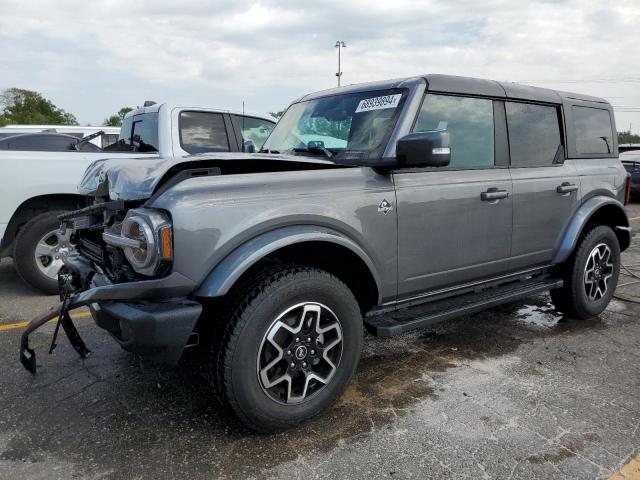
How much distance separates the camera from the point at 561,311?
4.51 m

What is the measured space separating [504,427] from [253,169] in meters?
1.93

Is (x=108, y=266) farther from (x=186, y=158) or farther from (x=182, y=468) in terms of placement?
(x=182, y=468)

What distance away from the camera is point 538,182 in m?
3.89

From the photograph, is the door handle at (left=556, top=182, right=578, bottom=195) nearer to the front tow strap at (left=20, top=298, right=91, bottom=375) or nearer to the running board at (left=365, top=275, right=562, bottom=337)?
the running board at (left=365, top=275, right=562, bottom=337)

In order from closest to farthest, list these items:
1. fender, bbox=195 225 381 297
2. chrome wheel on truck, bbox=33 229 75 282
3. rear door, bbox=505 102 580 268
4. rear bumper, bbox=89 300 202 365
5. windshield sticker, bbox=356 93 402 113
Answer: rear bumper, bbox=89 300 202 365
fender, bbox=195 225 381 297
windshield sticker, bbox=356 93 402 113
rear door, bbox=505 102 580 268
chrome wheel on truck, bbox=33 229 75 282

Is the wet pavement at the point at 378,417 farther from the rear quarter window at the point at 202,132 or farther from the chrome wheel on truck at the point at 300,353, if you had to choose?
the rear quarter window at the point at 202,132

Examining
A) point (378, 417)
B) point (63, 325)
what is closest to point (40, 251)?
point (63, 325)

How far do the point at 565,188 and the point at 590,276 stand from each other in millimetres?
885

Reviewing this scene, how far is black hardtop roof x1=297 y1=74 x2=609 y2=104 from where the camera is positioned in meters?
3.36

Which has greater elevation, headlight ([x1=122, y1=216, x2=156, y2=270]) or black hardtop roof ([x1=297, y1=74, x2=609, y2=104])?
black hardtop roof ([x1=297, y1=74, x2=609, y2=104])

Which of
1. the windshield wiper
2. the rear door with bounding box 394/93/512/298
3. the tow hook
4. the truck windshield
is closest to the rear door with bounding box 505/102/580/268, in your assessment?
the rear door with bounding box 394/93/512/298

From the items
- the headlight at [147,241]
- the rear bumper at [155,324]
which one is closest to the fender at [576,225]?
the rear bumper at [155,324]

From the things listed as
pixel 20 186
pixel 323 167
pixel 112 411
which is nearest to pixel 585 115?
pixel 323 167

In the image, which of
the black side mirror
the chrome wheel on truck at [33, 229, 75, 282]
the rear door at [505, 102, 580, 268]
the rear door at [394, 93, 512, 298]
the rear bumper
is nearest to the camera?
the rear bumper
